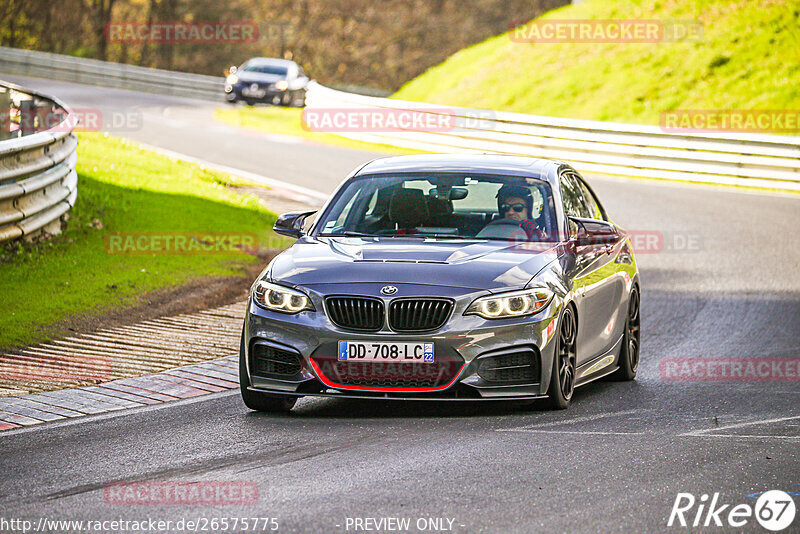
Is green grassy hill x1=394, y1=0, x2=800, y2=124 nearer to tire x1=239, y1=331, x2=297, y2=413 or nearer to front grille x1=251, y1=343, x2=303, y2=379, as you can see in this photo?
tire x1=239, y1=331, x2=297, y2=413

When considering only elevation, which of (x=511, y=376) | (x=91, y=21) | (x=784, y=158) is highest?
(x=511, y=376)

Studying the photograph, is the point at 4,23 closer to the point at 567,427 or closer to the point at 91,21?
the point at 91,21

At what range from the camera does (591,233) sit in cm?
898

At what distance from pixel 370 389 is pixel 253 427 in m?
0.75

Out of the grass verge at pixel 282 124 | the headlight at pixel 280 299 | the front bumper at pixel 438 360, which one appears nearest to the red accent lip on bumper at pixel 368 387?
the front bumper at pixel 438 360

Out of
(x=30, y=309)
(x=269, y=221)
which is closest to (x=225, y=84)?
(x=269, y=221)

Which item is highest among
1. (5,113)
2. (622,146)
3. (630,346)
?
→ (630,346)

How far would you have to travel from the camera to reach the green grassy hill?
35062mm

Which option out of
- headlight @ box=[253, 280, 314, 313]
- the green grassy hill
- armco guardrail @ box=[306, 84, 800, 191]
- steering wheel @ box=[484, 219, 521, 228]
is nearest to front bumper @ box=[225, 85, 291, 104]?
the green grassy hill

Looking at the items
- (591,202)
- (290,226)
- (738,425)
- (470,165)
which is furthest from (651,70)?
(738,425)

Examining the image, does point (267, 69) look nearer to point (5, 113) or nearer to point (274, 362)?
point (5, 113)

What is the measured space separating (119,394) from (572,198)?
3.60 m

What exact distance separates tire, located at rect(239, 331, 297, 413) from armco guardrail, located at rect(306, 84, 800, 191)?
65.2 ft

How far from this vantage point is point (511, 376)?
7996 mm
